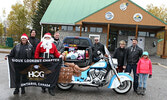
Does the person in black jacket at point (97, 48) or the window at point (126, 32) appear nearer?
the person in black jacket at point (97, 48)

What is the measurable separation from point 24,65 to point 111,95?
2.93m

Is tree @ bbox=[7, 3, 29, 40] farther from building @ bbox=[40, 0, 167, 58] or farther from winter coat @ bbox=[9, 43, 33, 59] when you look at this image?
winter coat @ bbox=[9, 43, 33, 59]

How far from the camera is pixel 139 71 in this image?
5.16 m

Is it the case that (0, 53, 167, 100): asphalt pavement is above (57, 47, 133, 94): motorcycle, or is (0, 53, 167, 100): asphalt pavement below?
below

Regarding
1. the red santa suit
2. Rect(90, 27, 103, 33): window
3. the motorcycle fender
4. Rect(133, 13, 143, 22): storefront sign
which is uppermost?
Rect(133, 13, 143, 22): storefront sign

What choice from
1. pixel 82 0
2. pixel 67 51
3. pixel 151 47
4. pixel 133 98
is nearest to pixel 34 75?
pixel 67 51

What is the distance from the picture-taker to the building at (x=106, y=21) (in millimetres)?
15984

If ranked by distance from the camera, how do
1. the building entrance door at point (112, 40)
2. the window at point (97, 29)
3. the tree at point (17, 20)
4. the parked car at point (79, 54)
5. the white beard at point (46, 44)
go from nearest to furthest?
the white beard at point (46, 44) → the parked car at point (79, 54) → the window at point (97, 29) → the building entrance door at point (112, 40) → the tree at point (17, 20)

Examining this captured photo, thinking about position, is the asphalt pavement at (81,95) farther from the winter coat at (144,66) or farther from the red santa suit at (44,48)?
the red santa suit at (44,48)

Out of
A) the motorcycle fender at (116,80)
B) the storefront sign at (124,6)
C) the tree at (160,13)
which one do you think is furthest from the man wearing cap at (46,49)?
the tree at (160,13)

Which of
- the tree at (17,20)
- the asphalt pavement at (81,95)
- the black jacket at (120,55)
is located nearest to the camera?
the asphalt pavement at (81,95)

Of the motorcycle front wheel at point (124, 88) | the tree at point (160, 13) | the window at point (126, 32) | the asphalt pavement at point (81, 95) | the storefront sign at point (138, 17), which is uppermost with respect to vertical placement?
the tree at point (160, 13)

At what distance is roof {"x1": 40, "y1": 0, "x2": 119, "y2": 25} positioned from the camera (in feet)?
63.2

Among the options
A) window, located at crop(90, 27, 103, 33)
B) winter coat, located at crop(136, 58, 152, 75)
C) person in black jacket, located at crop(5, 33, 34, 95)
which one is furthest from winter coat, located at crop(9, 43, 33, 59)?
window, located at crop(90, 27, 103, 33)
